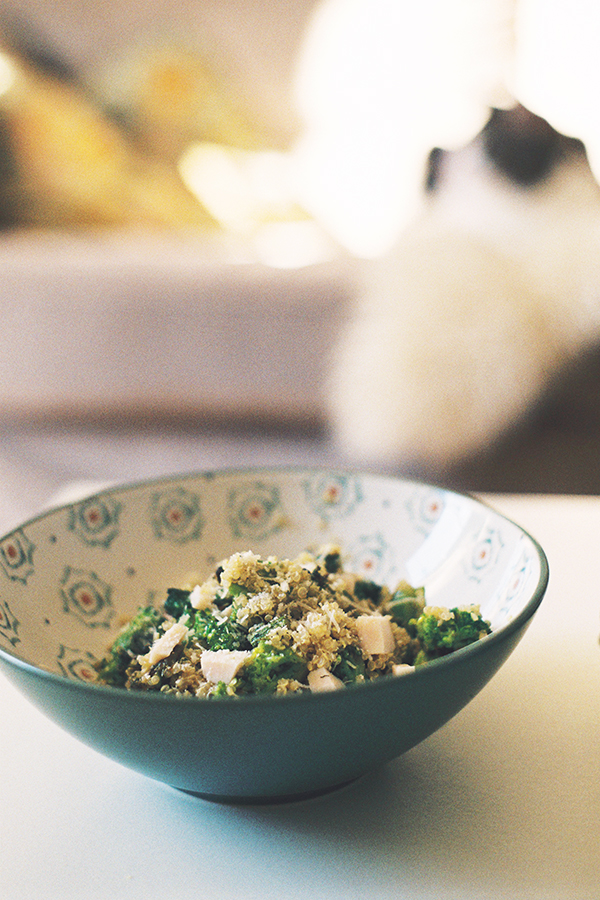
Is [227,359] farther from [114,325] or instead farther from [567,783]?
[567,783]

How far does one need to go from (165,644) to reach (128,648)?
86mm

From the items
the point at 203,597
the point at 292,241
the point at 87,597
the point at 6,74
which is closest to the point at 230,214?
the point at 292,241

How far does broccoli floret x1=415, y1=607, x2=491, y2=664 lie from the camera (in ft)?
1.90

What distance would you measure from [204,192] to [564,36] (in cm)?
137

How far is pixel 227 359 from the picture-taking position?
7.10 feet

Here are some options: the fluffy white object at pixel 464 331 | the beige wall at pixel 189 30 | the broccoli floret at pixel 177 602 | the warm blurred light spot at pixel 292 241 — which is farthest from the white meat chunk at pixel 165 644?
the beige wall at pixel 189 30

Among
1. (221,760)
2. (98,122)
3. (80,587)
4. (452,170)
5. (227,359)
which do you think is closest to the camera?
(221,760)

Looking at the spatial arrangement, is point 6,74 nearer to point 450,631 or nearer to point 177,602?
point 177,602

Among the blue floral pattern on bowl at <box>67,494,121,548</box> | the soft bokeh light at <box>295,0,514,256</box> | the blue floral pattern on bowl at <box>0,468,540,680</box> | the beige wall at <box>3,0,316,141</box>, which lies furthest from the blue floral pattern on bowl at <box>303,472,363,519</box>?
the beige wall at <box>3,0,316,141</box>

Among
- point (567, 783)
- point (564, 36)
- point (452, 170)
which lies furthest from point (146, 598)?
point (564, 36)

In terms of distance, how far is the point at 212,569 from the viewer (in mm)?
873

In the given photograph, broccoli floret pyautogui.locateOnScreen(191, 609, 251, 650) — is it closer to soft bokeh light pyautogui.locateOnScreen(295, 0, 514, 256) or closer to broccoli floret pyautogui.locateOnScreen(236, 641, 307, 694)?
broccoli floret pyautogui.locateOnScreen(236, 641, 307, 694)

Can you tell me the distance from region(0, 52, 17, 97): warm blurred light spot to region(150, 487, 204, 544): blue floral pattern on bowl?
102 inches

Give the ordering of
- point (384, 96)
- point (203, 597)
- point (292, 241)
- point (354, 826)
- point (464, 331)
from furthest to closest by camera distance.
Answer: point (292, 241) < point (384, 96) < point (464, 331) < point (203, 597) < point (354, 826)
